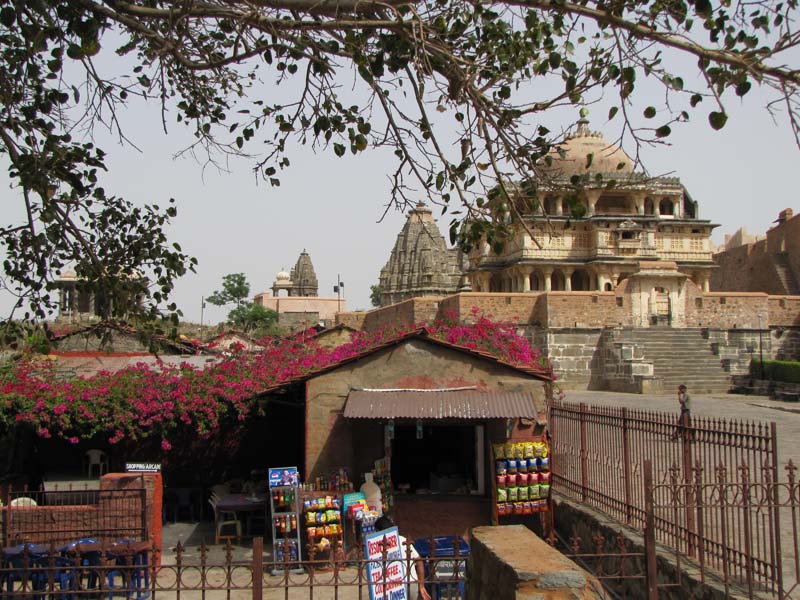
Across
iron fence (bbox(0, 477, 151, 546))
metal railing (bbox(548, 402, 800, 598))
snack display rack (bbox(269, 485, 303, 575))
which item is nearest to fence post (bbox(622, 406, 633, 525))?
metal railing (bbox(548, 402, 800, 598))

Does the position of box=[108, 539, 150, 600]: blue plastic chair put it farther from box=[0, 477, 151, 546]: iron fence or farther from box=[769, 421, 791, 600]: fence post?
box=[769, 421, 791, 600]: fence post

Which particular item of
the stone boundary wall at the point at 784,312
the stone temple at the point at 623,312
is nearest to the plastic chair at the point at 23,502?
the stone temple at the point at 623,312

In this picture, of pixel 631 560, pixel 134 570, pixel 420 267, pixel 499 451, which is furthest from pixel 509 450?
pixel 420 267

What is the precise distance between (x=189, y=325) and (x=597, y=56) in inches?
1888

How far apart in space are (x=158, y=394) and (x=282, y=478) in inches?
111

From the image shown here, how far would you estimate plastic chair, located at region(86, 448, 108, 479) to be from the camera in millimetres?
11789

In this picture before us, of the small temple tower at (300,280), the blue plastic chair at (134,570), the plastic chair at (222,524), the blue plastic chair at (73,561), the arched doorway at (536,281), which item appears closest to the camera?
the blue plastic chair at (73,561)

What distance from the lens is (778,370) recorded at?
2523 cm

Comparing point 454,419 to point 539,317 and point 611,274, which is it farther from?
point 611,274

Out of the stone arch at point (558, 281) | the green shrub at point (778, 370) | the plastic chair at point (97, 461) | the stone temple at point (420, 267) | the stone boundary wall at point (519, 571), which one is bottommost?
the plastic chair at point (97, 461)

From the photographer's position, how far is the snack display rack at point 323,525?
29.7 feet

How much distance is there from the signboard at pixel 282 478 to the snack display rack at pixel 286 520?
59mm

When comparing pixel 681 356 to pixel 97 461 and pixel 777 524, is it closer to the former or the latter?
pixel 97 461

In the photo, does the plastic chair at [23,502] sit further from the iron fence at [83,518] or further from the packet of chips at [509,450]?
the packet of chips at [509,450]
